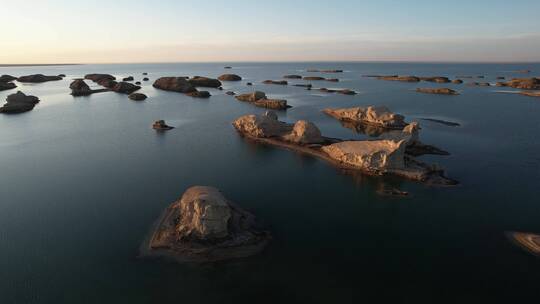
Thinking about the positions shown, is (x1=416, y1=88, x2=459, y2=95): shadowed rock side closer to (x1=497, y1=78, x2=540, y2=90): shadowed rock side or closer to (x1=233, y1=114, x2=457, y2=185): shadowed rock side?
(x1=497, y1=78, x2=540, y2=90): shadowed rock side

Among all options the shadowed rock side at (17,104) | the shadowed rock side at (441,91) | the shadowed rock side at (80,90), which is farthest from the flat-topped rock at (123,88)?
the shadowed rock side at (441,91)

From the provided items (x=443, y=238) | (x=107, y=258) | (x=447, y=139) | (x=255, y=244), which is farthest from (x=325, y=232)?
(x=447, y=139)

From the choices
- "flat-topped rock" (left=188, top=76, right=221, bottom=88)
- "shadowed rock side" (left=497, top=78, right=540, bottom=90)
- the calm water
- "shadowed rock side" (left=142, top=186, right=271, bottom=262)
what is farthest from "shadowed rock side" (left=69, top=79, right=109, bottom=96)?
"shadowed rock side" (left=497, top=78, right=540, bottom=90)

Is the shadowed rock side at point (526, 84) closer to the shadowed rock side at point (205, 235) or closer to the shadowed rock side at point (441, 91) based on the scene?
the shadowed rock side at point (441, 91)

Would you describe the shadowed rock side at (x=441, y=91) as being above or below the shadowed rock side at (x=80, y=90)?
above

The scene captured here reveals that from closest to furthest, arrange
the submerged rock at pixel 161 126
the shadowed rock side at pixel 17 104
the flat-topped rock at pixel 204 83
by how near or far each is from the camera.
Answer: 1. the submerged rock at pixel 161 126
2. the shadowed rock side at pixel 17 104
3. the flat-topped rock at pixel 204 83

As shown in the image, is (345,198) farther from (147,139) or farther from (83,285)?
(147,139)
